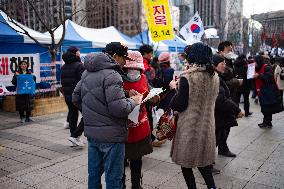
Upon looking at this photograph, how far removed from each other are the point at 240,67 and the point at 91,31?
7.85 m

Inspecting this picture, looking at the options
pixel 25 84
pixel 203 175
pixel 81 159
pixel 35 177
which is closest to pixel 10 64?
pixel 25 84

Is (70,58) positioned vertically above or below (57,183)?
above

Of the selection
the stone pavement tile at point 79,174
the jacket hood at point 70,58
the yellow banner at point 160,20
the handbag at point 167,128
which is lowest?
the stone pavement tile at point 79,174

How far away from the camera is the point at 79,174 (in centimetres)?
466

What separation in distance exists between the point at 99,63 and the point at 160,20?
208 inches

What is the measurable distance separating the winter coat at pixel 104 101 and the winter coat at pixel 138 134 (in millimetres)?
425

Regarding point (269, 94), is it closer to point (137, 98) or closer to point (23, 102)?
point (137, 98)

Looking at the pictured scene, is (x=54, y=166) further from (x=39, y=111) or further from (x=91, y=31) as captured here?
(x=91, y=31)

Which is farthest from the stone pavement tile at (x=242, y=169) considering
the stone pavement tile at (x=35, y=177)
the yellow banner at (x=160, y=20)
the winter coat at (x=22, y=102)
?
the winter coat at (x=22, y=102)

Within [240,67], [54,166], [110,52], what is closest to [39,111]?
[54,166]

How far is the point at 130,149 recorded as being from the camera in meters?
3.42

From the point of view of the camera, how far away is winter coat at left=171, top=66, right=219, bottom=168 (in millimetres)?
3152

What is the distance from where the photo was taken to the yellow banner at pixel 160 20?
768 centimetres

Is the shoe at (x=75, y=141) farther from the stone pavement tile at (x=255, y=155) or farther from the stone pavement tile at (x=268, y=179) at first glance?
the stone pavement tile at (x=268, y=179)
